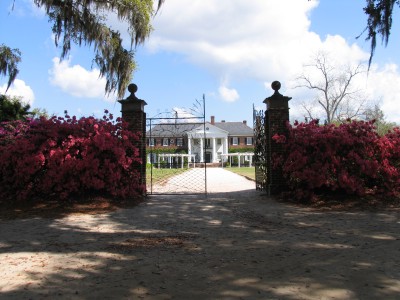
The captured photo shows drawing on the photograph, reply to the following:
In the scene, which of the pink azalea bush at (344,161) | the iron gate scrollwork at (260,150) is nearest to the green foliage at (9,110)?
the iron gate scrollwork at (260,150)

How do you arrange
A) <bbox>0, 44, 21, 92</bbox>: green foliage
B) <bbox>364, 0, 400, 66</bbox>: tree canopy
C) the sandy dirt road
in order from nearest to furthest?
1. the sandy dirt road
2. <bbox>364, 0, 400, 66</bbox>: tree canopy
3. <bbox>0, 44, 21, 92</bbox>: green foliage

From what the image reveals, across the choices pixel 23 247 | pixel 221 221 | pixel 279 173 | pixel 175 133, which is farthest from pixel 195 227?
pixel 175 133

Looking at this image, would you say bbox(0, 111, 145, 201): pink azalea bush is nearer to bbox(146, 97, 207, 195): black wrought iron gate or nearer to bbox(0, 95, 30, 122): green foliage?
bbox(146, 97, 207, 195): black wrought iron gate

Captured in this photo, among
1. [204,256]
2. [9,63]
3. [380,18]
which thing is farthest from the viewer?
[9,63]

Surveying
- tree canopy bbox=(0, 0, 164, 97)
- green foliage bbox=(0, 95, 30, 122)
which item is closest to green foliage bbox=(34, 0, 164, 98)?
tree canopy bbox=(0, 0, 164, 97)

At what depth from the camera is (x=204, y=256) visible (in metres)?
4.51

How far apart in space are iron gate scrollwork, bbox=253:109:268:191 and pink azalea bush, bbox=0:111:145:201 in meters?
3.55

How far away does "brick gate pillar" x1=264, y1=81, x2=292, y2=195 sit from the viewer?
9.66m

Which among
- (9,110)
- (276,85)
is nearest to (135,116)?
(276,85)

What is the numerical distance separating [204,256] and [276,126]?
19.2 ft

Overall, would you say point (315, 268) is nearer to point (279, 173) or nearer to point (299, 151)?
point (299, 151)

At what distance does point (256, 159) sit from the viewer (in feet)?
37.2

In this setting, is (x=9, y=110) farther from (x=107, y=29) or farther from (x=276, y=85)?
(x=276, y=85)

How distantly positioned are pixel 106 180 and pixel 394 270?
6.70 meters
